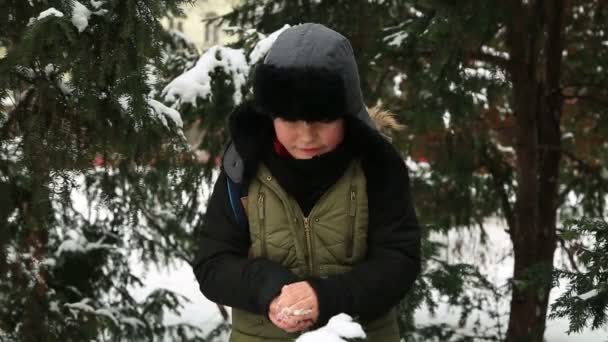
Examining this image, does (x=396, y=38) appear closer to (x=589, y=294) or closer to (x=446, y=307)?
(x=589, y=294)

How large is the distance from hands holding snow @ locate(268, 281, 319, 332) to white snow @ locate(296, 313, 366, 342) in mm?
252

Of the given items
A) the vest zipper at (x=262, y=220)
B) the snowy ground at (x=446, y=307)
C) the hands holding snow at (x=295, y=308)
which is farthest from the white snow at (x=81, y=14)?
the snowy ground at (x=446, y=307)

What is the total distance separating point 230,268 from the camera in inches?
75.2

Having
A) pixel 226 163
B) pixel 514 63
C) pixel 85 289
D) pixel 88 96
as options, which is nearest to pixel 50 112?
pixel 88 96

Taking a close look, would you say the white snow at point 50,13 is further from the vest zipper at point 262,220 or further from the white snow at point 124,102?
the vest zipper at point 262,220

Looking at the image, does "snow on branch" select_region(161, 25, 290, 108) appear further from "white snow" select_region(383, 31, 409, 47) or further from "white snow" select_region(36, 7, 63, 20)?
"white snow" select_region(36, 7, 63, 20)

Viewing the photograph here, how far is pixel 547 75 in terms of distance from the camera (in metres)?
5.05

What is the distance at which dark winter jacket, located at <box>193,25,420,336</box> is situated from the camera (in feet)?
5.87

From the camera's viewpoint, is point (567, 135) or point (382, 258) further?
point (567, 135)

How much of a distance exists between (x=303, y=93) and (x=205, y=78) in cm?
200

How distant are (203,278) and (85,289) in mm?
3372

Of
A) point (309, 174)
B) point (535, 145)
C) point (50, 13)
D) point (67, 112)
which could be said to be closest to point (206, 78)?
point (67, 112)

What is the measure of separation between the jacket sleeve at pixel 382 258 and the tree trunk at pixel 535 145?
235cm

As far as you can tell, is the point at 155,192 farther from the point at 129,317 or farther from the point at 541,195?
the point at 541,195
